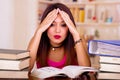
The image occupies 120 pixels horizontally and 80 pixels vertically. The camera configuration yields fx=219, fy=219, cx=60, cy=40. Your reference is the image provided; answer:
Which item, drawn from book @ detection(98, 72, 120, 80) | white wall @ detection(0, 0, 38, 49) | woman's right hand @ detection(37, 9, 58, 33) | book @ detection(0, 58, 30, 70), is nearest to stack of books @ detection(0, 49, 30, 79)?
book @ detection(0, 58, 30, 70)

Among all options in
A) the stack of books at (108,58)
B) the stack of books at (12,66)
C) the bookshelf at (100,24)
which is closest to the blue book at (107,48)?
the stack of books at (108,58)

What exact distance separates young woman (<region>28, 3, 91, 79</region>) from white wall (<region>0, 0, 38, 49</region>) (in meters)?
1.06

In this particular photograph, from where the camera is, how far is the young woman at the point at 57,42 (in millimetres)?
1099

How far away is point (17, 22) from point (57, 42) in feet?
5.28

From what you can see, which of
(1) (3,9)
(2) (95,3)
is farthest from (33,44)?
(2) (95,3)

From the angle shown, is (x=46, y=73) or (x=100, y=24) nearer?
(x=46, y=73)

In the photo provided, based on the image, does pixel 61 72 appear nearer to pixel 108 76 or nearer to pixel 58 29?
pixel 108 76

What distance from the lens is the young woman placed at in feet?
3.60

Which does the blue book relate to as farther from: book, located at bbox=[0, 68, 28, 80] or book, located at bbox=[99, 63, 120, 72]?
book, located at bbox=[0, 68, 28, 80]

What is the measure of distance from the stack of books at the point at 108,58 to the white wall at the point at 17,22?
1.59 meters

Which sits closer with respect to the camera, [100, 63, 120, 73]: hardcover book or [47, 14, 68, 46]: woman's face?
[100, 63, 120, 73]: hardcover book

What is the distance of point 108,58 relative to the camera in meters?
0.73

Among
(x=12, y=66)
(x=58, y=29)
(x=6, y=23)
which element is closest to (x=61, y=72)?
(x=12, y=66)

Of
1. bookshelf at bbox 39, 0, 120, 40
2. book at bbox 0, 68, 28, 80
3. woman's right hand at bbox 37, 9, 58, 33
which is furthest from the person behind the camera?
bookshelf at bbox 39, 0, 120, 40
